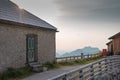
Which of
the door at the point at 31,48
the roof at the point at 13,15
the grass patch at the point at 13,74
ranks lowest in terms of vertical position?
the grass patch at the point at 13,74

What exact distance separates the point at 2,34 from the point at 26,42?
3837 mm

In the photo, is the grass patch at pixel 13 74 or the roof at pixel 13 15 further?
the roof at pixel 13 15

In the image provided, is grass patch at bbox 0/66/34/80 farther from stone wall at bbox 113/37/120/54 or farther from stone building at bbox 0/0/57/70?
stone wall at bbox 113/37/120/54

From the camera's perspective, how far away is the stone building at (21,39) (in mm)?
20484

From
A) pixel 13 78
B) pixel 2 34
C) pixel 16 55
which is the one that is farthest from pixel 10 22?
pixel 13 78

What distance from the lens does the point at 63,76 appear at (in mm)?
9547

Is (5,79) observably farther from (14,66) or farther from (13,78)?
(14,66)

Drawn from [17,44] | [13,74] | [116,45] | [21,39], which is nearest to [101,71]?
[13,74]

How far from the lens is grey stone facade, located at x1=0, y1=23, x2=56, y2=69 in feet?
66.4

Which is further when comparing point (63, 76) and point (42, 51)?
point (42, 51)

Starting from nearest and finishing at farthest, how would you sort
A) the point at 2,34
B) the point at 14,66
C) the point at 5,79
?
the point at 5,79 < the point at 2,34 < the point at 14,66

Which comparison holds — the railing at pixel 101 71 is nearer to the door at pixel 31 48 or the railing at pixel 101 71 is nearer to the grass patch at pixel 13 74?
the grass patch at pixel 13 74

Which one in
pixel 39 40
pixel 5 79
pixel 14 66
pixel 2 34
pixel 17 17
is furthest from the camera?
pixel 39 40

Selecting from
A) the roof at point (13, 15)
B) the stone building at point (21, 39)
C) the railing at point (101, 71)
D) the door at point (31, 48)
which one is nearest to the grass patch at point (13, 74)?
the stone building at point (21, 39)
